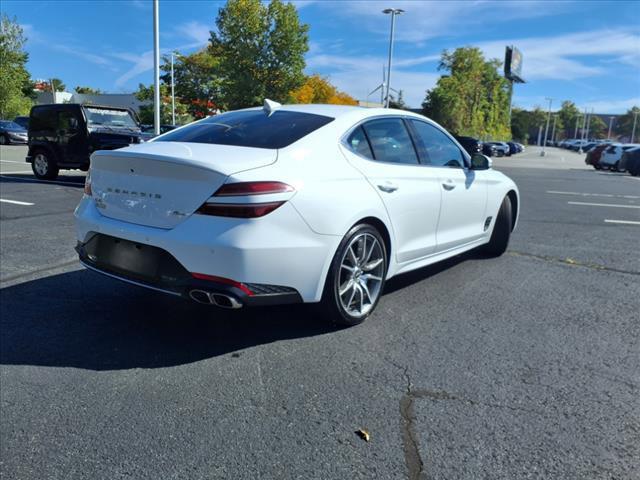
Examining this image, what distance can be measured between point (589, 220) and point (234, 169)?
8243mm

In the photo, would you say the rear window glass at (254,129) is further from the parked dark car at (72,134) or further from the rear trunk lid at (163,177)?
the parked dark car at (72,134)

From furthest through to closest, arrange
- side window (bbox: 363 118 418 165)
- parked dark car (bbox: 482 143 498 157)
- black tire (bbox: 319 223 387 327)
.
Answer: parked dark car (bbox: 482 143 498 157) < side window (bbox: 363 118 418 165) < black tire (bbox: 319 223 387 327)

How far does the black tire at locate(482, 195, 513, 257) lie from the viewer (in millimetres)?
5855

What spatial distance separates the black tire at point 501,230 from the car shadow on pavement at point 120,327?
2733 mm

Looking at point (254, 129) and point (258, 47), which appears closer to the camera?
point (254, 129)

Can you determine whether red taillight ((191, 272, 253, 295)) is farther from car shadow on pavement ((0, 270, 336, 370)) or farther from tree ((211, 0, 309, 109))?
tree ((211, 0, 309, 109))

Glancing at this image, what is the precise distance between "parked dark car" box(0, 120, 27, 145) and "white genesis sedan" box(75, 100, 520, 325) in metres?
31.2

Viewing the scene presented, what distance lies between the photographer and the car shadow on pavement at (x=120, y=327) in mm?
3236

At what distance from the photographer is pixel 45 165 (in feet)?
41.2

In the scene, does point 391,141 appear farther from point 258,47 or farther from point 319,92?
point 319,92

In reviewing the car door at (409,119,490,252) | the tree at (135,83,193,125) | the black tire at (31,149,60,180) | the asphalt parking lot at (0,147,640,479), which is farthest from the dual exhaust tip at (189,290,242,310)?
the tree at (135,83,193,125)

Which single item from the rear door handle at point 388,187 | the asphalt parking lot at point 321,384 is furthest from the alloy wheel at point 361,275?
the rear door handle at point 388,187

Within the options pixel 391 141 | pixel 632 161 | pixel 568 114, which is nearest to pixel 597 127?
pixel 568 114

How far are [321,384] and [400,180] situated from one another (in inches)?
68.0
